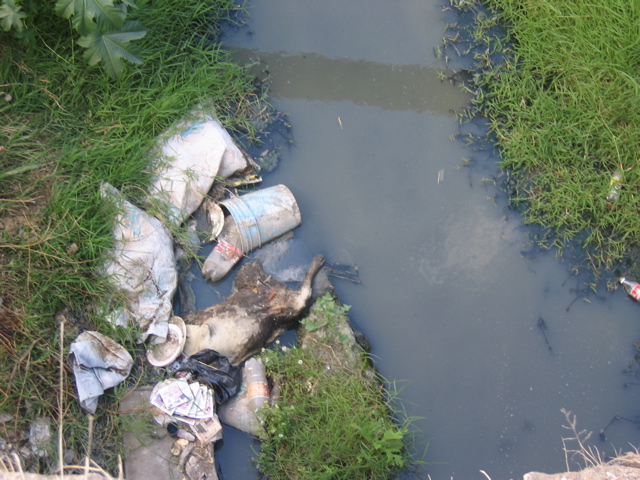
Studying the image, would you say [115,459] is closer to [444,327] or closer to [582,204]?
[444,327]

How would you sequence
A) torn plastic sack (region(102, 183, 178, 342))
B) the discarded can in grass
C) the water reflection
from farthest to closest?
the water reflection
the discarded can in grass
torn plastic sack (region(102, 183, 178, 342))

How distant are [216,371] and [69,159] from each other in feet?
5.33

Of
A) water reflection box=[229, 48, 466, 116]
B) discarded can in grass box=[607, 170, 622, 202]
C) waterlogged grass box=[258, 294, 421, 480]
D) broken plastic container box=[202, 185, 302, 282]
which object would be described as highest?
water reflection box=[229, 48, 466, 116]

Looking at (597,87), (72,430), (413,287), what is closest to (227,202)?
(413,287)

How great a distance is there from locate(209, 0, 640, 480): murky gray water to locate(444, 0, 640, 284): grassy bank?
235mm

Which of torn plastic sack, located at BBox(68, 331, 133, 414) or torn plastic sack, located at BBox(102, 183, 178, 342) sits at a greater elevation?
torn plastic sack, located at BBox(102, 183, 178, 342)

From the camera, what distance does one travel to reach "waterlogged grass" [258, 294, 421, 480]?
323 cm

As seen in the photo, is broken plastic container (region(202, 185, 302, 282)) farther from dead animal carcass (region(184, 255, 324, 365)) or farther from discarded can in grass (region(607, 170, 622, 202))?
discarded can in grass (region(607, 170, 622, 202))

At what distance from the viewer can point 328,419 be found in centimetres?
335

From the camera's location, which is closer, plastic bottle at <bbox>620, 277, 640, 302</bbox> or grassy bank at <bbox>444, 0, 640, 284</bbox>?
plastic bottle at <bbox>620, 277, 640, 302</bbox>

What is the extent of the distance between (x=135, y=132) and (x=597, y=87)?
10.7 ft

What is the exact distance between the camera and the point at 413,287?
3.78m

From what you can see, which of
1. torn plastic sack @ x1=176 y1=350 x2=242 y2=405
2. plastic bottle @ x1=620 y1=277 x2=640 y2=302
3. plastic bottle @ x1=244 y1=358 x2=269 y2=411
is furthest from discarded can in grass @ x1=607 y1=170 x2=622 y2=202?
torn plastic sack @ x1=176 y1=350 x2=242 y2=405

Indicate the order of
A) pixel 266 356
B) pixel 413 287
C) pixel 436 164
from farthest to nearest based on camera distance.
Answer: pixel 436 164
pixel 413 287
pixel 266 356
